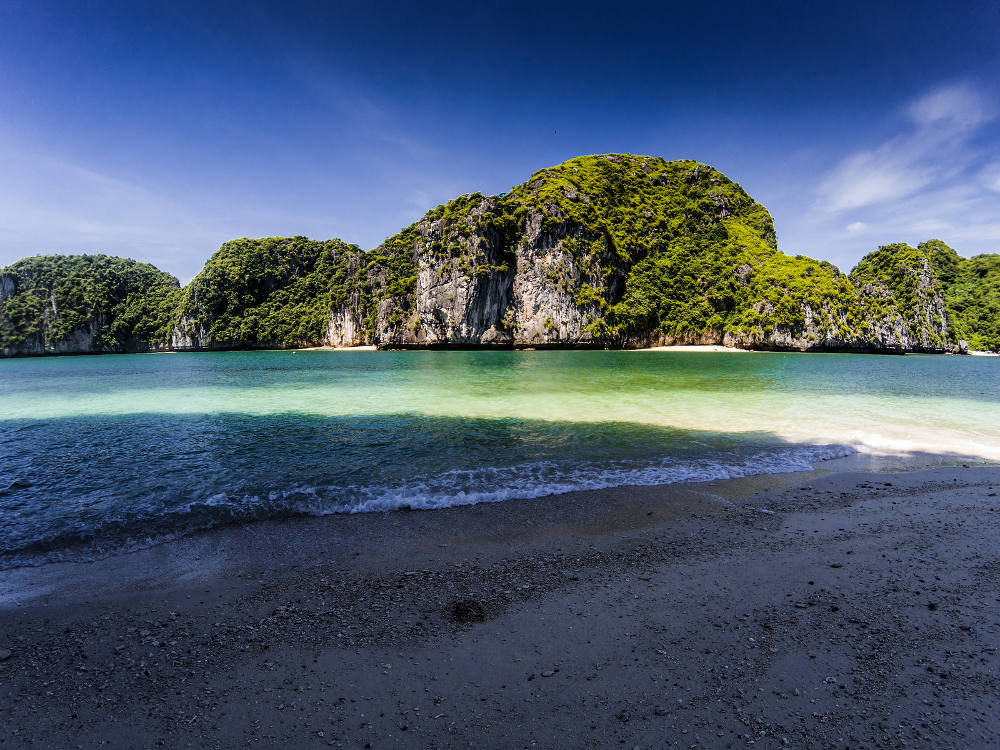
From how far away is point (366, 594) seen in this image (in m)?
4.09

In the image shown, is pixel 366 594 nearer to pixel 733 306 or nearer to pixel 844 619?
pixel 844 619

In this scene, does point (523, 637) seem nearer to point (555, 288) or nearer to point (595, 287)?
point (555, 288)

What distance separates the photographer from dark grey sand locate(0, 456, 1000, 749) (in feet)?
8.28

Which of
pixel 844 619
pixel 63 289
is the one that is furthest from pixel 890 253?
pixel 63 289

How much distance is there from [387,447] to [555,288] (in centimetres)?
7448

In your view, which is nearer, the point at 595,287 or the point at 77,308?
the point at 595,287

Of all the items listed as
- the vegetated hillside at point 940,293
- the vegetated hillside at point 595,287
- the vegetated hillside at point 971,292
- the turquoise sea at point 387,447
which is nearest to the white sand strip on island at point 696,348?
the vegetated hillside at point 595,287

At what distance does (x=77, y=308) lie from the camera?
110m

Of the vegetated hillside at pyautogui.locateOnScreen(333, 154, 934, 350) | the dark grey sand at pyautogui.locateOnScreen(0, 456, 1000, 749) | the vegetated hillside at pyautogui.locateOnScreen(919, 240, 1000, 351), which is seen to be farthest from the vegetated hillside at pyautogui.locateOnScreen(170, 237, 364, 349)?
the vegetated hillside at pyautogui.locateOnScreen(919, 240, 1000, 351)

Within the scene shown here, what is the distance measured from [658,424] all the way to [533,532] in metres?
7.82

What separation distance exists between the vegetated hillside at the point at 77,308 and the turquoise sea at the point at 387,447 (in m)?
123

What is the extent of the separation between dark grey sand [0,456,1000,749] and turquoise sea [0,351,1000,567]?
3.85 feet

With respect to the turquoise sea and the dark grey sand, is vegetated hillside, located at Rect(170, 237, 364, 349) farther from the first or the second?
the dark grey sand

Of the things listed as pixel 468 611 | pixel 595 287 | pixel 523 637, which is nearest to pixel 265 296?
pixel 595 287
